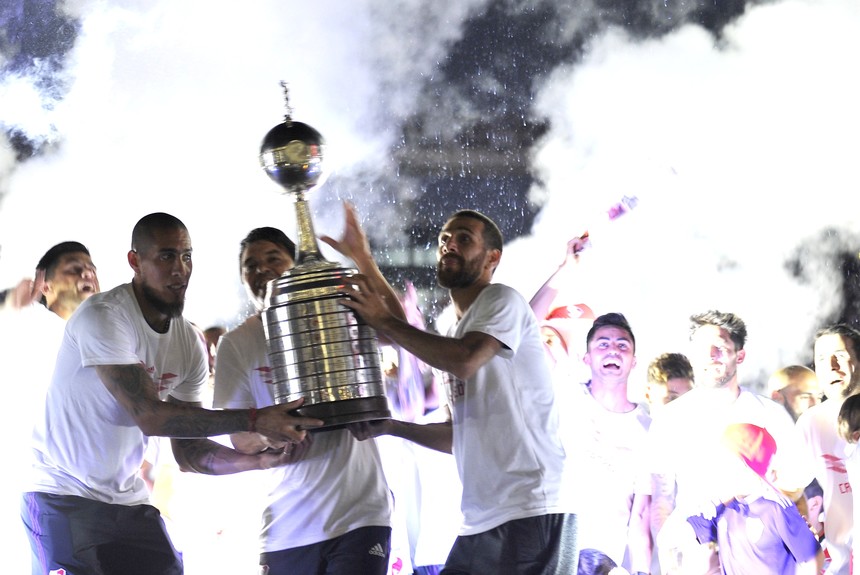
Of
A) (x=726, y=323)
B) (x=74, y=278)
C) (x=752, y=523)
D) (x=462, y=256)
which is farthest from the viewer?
(x=726, y=323)

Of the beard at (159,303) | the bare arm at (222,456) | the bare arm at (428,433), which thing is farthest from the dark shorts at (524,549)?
the beard at (159,303)

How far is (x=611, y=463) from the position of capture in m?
4.91

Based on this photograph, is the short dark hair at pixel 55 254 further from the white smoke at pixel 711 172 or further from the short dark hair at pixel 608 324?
the short dark hair at pixel 608 324

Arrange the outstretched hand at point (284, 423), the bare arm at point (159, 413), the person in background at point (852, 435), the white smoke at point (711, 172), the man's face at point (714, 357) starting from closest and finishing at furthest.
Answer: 1. the outstretched hand at point (284, 423)
2. the bare arm at point (159, 413)
3. the person in background at point (852, 435)
4. the man's face at point (714, 357)
5. the white smoke at point (711, 172)

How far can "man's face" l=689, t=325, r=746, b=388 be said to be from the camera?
4.99 m

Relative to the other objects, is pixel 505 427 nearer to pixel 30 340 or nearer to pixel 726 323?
pixel 726 323

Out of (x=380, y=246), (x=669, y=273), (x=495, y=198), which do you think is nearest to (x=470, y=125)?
(x=495, y=198)

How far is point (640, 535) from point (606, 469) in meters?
0.30

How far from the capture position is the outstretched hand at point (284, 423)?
10.3 ft

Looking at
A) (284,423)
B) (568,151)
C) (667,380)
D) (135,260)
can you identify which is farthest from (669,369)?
(135,260)

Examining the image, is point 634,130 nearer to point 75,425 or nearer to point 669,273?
point 669,273

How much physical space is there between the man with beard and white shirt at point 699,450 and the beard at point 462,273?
165cm

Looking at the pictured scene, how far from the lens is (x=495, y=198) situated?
18.3 ft

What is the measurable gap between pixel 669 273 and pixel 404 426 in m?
2.06
